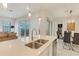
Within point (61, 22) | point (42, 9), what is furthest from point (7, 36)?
point (61, 22)

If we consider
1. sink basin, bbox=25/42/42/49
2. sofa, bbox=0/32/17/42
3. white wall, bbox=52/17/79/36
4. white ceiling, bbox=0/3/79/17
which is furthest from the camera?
sink basin, bbox=25/42/42/49

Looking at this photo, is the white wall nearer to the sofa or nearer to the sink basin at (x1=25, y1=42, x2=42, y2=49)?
the sink basin at (x1=25, y1=42, x2=42, y2=49)

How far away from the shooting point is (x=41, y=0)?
2.75ft

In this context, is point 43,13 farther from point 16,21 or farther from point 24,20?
point 16,21

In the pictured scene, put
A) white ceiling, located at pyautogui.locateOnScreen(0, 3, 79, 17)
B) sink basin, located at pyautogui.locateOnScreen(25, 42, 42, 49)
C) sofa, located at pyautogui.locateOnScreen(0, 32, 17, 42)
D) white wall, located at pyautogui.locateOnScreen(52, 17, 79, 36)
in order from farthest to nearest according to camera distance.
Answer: sink basin, located at pyautogui.locateOnScreen(25, 42, 42, 49) → white wall, located at pyautogui.locateOnScreen(52, 17, 79, 36) → sofa, located at pyautogui.locateOnScreen(0, 32, 17, 42) → white ceiling, located at pyautogui.locateOnScreen(0, 3, 79, 17)

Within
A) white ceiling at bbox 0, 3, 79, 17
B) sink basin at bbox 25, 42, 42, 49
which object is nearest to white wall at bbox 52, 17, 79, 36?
white ceiling at bbox 0, 3, 79, 17

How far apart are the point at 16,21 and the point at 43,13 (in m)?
0.49

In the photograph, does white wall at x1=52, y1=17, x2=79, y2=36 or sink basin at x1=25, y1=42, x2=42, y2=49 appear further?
sink basin at x1=25, y1=42, x2=42, y2=49

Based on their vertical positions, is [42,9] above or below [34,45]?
above

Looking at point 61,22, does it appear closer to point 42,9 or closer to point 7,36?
point 42,9

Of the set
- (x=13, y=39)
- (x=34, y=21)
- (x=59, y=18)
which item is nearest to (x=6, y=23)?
(x=13, y=39)

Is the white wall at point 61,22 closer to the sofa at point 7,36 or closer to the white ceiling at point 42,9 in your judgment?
the white ceiling at point 42,9

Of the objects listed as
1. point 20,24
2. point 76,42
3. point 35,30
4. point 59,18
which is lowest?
point 76,42

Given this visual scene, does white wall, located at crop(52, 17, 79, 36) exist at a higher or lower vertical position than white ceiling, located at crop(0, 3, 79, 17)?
lower
